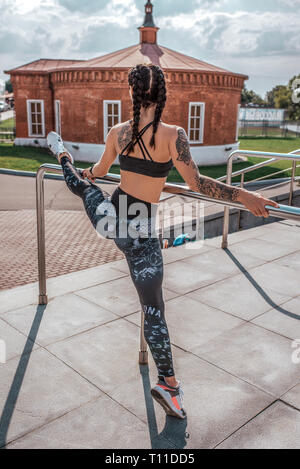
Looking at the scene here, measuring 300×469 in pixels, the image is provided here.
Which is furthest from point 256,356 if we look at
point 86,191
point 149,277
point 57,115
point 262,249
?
point 57,115

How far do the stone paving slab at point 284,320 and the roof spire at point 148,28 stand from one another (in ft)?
72.0

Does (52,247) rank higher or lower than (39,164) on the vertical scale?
lower

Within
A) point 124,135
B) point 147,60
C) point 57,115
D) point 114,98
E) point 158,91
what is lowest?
point 124,135

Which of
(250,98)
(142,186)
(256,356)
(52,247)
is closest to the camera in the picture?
(142,186)

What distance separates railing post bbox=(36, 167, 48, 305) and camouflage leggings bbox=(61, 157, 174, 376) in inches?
56.7

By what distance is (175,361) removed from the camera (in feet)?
11.2

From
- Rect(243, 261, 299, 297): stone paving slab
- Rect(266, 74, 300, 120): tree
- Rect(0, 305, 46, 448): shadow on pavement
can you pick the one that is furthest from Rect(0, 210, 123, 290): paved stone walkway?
Rect(266, 74, 300, 120): tree

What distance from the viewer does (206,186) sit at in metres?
2.51

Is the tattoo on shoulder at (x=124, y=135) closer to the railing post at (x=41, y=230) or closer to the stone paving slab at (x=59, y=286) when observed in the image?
the railing post at (x=41, y=230)

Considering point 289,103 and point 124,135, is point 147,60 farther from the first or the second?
point 289,103

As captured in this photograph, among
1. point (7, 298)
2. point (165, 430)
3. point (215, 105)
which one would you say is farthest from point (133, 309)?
point (215, 105)

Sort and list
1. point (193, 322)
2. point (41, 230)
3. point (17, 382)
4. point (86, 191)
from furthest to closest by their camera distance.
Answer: point (41, 230)
point (193, 322)
point (17, 382)
point (86, 191)

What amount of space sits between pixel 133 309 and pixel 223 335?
95 cm

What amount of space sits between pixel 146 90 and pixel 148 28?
2289 centimetres
